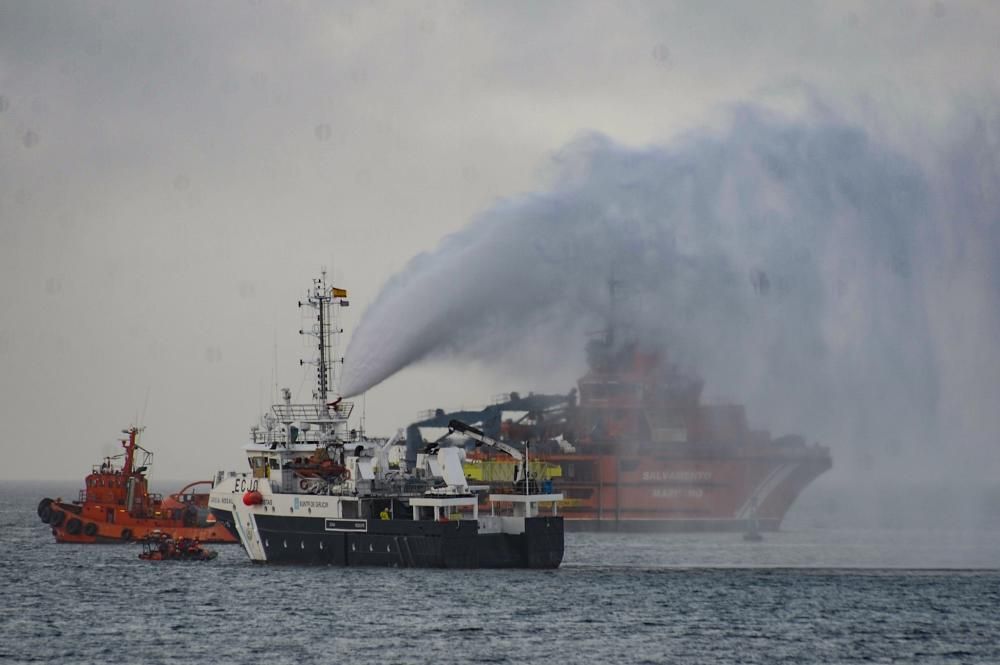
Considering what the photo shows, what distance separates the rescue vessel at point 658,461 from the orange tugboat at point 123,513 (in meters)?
16.4

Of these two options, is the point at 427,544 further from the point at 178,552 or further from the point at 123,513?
the point at 123,513

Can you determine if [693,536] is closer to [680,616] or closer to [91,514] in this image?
[91,514]

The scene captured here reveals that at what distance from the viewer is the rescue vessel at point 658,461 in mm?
100312

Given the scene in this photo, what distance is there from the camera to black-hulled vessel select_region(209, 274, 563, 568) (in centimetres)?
5906

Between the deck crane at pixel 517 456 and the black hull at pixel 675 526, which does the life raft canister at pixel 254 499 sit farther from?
the black hull at pixel 675 526

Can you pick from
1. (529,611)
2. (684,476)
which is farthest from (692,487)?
(529,611)

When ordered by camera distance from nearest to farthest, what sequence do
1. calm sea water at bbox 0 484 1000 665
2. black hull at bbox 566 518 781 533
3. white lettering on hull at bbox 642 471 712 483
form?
1. calm sea water at bbox 0 484 1000 665
2. black hull at bbox 566 518 781 533
3. white lettering on hull at bbox 642 471 712 483

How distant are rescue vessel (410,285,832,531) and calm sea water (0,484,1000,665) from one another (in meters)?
28.5

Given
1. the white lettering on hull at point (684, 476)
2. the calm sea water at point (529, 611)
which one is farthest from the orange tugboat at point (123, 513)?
the white lettering on hull at point (684, 476)

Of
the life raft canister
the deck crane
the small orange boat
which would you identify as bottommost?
the small orange boat

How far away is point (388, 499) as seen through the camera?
60594 mm

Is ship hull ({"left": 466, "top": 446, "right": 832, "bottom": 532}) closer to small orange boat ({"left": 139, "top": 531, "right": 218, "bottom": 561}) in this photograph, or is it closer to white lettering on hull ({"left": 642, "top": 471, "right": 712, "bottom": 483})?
white lettering on hull ({"left": 642, "top": 471, "right": 712, "bottom": 483})

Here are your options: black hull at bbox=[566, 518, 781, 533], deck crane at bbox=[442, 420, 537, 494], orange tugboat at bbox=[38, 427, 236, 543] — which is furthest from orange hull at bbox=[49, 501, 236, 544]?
deck crane at bbox=[442, 420, 537, 494]

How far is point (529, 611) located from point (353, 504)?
14.2m
